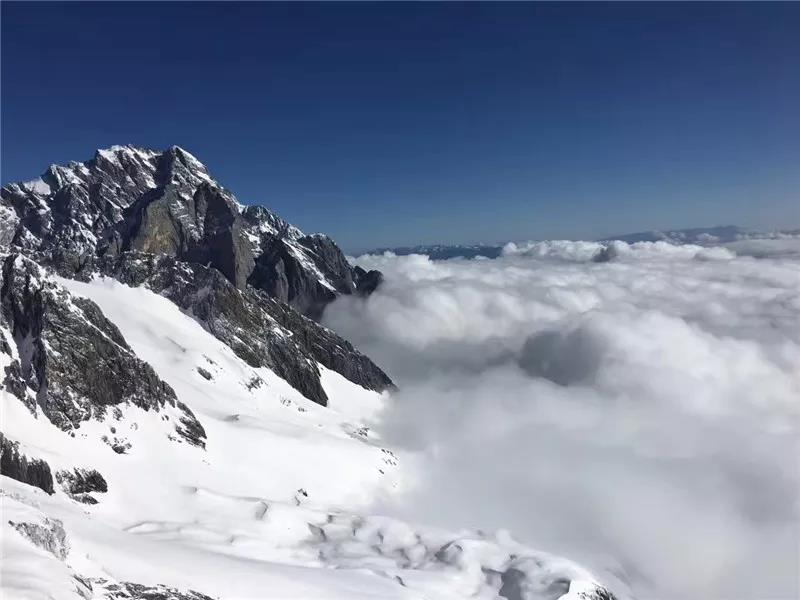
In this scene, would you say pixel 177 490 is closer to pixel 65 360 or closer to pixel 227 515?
pixel 227 515

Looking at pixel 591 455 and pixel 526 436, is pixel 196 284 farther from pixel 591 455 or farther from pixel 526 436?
pixel 591 455

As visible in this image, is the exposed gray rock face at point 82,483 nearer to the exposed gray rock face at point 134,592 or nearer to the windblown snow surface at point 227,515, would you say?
the windblown snow surface at point 227,515

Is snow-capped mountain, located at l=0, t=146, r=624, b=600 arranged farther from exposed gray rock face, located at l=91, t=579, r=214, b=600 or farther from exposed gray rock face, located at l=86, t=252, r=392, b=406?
exposed gray rock face, located at l=86, t=252, r=392, b=406

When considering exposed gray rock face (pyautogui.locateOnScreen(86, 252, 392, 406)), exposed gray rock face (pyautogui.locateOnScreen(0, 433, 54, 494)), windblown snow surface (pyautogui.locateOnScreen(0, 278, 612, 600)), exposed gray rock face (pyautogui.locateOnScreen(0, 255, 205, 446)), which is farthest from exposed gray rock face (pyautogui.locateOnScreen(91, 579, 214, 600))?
exposed gray rock face (pyautogui.locateOnScreen(86, 252, 392, 406))

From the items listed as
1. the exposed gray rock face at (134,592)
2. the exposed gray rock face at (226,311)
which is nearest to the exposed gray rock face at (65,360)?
the exposed gray rock face at (134,592)

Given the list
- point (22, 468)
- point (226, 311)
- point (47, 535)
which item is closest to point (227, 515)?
point (22, 468)
